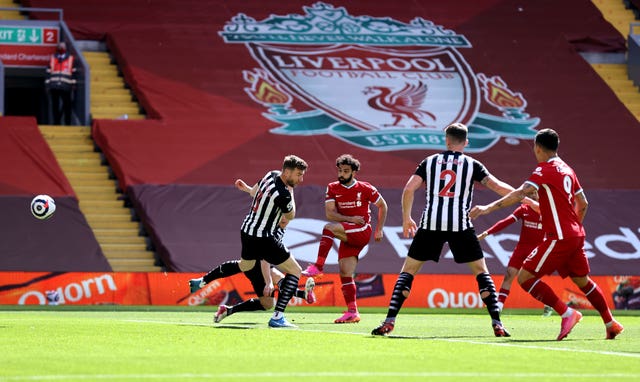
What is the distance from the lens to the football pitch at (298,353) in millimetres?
8961

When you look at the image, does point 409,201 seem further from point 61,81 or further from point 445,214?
point 61,81

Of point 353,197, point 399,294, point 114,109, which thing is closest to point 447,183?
point 399,294

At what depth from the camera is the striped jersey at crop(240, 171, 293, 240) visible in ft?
49.2

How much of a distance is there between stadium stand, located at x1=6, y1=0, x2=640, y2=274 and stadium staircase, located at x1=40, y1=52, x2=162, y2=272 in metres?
0.40

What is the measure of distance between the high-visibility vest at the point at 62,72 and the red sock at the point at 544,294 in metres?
20.5

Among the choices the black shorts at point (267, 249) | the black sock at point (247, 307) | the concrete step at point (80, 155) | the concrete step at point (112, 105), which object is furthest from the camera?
the concrete step at point (112, 105)

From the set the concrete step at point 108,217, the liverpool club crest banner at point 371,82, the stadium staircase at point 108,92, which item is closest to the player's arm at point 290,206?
the concrete step at point 108,217

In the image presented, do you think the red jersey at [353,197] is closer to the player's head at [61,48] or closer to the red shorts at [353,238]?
the red shorts at [353,238]

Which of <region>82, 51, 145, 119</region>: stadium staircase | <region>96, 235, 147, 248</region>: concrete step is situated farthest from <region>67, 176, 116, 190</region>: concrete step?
<region>82, 51, 145, 119</region>: stadium staircase

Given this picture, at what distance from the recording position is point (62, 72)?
31.8 m

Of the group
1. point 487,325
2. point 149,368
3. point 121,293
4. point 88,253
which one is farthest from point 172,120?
point 149,368

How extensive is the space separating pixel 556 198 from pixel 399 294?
1920mm

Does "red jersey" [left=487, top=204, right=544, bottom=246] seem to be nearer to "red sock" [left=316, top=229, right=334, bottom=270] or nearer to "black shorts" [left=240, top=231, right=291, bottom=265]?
"red sock" [left=316, top=229, right=334, bottom=270]

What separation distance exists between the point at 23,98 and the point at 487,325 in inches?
866
